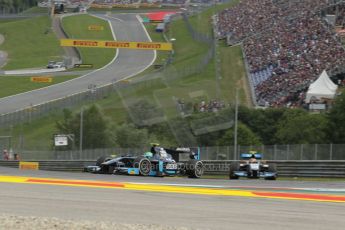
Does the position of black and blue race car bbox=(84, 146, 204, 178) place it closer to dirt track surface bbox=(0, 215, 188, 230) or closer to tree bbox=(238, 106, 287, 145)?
dirt track surface bbox=(0, 215, 188, 230)

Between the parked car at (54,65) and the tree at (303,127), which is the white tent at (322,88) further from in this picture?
the parked car at (54,65)

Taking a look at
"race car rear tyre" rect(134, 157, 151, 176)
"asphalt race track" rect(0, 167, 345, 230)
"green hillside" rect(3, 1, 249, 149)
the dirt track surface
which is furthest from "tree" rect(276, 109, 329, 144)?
the dirt track surface

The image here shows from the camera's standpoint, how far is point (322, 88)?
37.5 m

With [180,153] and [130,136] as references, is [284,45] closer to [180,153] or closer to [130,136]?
[130,136]

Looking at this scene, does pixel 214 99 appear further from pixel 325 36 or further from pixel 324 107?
pixel 325 36

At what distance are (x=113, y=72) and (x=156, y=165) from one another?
138 ft

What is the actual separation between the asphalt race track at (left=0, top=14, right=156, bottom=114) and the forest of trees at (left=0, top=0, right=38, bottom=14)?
20.4 metres

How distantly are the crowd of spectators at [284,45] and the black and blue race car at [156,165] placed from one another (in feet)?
57.9

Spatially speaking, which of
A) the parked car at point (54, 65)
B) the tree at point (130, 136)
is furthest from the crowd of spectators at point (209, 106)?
the parked car at point (54, 65)

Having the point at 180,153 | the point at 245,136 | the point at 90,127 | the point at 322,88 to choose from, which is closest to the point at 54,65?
the point at 90,127

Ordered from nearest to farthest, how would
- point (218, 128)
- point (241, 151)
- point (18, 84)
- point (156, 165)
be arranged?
point (156, 165), point (241, 151), point (218, 128), point (18, 84)

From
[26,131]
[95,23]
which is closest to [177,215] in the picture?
[26,131]

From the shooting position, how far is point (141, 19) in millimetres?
88750

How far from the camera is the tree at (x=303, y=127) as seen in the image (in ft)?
114
